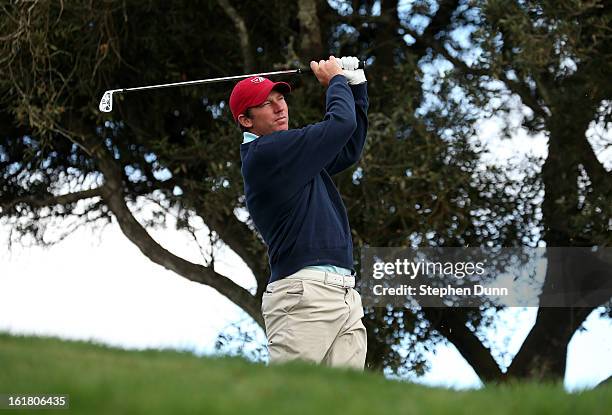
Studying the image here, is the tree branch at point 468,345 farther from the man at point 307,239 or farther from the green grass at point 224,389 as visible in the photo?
the green grass at point 224,389

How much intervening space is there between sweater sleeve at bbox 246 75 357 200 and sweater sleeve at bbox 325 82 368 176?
42 cm

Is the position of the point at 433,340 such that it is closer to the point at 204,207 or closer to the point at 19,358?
the point at 204,207

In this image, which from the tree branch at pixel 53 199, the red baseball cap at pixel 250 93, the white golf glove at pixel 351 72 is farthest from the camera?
the tree branch at pixel 53 199

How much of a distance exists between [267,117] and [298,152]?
449 mm

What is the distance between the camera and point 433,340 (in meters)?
11.1

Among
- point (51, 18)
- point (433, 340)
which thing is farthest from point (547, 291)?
point (51, 18)

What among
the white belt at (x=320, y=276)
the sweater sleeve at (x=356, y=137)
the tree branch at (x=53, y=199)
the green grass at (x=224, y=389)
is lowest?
the green grass at (x=224, y=389)

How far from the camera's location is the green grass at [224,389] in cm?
330

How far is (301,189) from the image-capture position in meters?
5.07

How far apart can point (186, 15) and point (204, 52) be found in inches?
20.1

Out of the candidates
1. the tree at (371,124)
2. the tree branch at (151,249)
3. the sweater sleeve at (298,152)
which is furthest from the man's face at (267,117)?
the tree branch at (151,249)

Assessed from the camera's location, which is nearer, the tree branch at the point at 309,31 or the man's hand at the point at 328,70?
the man's hand at the point at 328,70

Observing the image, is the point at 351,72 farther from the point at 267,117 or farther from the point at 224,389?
the point at 224,389

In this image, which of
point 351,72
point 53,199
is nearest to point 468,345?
point 53,199
